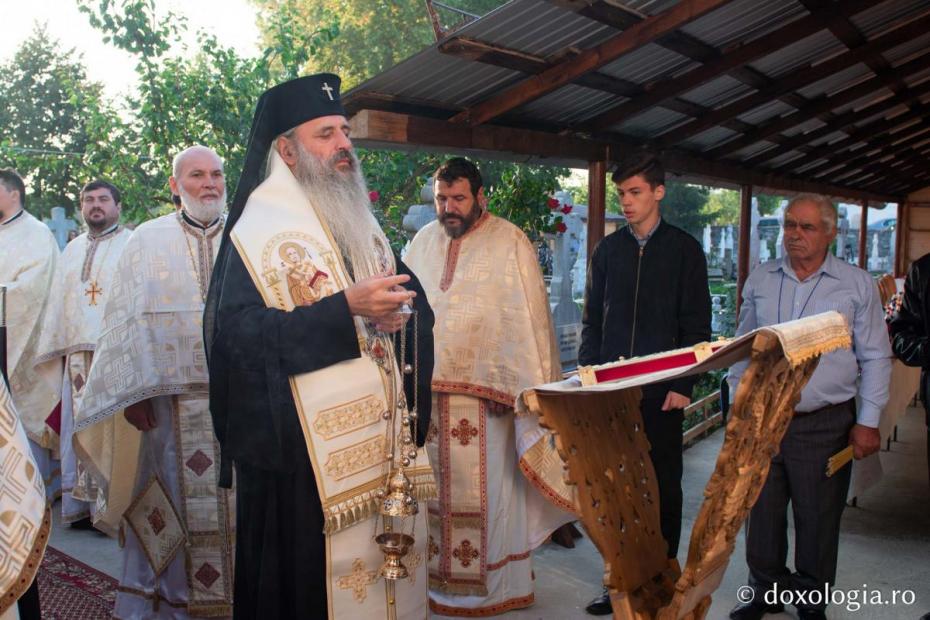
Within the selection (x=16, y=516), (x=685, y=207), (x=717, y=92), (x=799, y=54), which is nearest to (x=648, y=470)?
(x=16, y=516)

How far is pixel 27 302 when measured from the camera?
5570mm

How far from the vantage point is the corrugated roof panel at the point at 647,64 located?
4.25 metres

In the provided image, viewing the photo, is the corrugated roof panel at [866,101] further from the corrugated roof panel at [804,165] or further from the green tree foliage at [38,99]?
the green tree foliage at [38,99]

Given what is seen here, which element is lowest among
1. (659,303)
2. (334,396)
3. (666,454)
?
(666,454)

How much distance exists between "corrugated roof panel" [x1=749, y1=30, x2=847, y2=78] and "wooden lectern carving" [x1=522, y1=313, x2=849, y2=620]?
3189 millimetres

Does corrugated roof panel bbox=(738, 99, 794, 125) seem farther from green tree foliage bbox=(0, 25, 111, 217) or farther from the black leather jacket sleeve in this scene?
green tree foliage bbox=(0, 25, 111, 217)

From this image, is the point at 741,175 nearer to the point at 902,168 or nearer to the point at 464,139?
the point at 464,139

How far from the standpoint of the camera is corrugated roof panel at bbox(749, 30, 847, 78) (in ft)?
16.4

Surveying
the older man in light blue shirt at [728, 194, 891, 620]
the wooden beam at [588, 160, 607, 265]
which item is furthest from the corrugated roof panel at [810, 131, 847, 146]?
the older man in light blue shirt at [728, 194, 891, 620]

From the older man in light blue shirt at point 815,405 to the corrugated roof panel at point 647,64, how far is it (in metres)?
1.22

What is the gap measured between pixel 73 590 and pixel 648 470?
10.2 ft

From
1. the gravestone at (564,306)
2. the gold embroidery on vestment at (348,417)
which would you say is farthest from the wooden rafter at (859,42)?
the gold embroidery on vestment at (348,417)

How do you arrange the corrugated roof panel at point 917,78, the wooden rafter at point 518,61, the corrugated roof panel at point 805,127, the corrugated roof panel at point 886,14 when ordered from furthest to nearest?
the corrugated roof panel at point 805,127
the corrugated roof panel at point 917,78
the corrugated roof panel at point 886,14
the wooden rafter at point 518,61

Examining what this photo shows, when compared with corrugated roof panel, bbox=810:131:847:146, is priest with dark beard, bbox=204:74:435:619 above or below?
below
